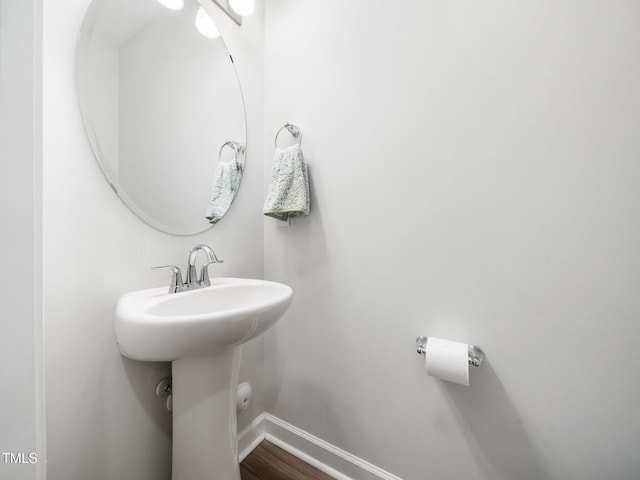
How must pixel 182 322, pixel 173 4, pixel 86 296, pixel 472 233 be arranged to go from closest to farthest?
pixel 182 322
pixel 86 296
pixel 472 233
pixel 173 4

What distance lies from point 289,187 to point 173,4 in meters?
0.79

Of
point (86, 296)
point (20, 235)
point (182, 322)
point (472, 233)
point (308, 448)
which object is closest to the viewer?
point (20, 235)

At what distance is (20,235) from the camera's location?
36 centimetres

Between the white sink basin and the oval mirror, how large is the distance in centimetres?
28

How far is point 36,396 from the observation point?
1.17 feet

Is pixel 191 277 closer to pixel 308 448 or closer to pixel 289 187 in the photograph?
pixel 289 187

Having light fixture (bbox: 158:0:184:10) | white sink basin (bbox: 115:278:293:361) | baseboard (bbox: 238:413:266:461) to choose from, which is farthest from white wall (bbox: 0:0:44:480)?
baseboard (bbox: 238:413:266:461)

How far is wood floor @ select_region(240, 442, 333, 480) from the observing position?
1039 mm

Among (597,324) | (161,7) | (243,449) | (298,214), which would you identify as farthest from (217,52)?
(243,449)

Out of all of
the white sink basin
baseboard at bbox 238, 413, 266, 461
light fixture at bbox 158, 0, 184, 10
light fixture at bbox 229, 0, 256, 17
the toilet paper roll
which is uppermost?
light fixture at bbox 229, 0, 256, 17

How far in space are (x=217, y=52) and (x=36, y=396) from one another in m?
1.26

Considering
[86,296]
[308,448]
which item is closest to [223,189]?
[86,296]

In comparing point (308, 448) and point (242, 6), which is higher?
point (242, 6)

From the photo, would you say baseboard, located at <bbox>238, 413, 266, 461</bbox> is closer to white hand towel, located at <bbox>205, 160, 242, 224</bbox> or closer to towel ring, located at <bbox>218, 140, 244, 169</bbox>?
white hand towel, located at <bbox>205, 160, 242, 224</bbox>
